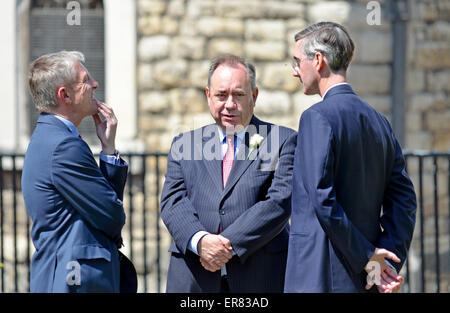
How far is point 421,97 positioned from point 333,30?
557 centimetres

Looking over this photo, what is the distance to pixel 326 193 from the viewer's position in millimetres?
3197

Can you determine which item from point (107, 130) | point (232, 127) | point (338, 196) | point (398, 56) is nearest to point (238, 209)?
point (232, 127)

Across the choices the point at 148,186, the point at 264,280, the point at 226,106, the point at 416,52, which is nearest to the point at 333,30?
the point at 226,106

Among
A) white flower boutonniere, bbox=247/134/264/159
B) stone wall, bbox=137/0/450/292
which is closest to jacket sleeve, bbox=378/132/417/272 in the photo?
white flower boutonniere, bbox=247/134/264/159

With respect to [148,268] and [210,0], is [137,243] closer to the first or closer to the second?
[148,268]

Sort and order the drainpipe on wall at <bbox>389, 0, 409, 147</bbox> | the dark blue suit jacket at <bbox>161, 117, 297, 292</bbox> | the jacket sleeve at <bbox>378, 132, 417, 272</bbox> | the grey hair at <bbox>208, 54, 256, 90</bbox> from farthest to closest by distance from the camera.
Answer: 1. the drainpipe on wall at <bbox>389, 0, 409, 147</bbox>
2. the grey hair at <bbox>208, 54, 256, 90</bbox>
3. the dark blue suit jacket at <bbox>161, 117, 297, 292</bbox>
4. the jacket sleeve at <bbox>378, 132, 417, 272</bbox>

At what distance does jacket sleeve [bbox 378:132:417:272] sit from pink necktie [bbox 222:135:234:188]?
2.80 feet

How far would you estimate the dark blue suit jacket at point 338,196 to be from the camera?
323cm

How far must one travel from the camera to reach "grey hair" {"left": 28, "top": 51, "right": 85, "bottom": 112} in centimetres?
348

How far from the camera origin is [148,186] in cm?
752

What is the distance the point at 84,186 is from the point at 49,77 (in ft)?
1.79

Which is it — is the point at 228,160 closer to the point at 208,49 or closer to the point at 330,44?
the point at 330,44

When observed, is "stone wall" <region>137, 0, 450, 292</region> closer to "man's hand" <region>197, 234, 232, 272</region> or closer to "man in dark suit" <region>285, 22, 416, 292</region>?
"man's hand" <region>197, 234, 232, 272</region>

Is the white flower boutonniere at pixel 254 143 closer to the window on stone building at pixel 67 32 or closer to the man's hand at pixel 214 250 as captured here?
the man's hand at pixel 214 250
